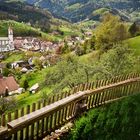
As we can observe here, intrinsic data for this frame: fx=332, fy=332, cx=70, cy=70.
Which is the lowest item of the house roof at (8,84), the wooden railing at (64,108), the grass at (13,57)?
the grass at (13,57)

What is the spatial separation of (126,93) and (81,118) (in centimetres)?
348

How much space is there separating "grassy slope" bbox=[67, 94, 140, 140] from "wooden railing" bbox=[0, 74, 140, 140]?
1.29ft

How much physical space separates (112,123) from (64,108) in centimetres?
230

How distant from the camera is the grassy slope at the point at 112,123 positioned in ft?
37.8

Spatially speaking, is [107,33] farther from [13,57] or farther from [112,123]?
[13,57]

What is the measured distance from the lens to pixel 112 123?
12.3 meters

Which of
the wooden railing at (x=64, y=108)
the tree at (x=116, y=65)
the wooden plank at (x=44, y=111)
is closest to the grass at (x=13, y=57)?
the tree at (x=116, y=65)

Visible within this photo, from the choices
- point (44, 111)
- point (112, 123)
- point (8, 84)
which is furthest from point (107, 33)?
point (44, 111)

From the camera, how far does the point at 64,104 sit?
35.4ft

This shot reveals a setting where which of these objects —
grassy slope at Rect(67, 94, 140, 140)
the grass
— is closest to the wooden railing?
grassy slope at Rect(67, 94, 140, 140)

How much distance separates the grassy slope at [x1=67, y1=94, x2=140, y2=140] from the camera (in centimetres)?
1151

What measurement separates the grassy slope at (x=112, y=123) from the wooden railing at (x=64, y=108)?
0.39m

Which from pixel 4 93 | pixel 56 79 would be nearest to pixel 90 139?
pixel 56 79

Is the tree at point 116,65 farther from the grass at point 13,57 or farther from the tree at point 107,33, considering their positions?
the grass at point 13,57
